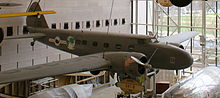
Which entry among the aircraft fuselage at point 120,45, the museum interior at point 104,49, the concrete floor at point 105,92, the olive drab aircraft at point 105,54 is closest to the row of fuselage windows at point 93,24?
the museum interior at point 104,49

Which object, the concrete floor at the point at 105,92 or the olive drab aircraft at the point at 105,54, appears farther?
the concrete floor at the point at 105,92

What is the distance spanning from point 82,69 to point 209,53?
939cm

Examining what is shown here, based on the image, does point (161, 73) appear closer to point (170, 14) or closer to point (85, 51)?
point (170, 14)

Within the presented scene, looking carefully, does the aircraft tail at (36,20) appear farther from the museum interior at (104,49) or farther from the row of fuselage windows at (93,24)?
the row of fuselage windows at (93,24)

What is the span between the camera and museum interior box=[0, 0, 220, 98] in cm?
674

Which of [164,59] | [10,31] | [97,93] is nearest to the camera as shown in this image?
[164,59]

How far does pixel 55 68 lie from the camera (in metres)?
6.16

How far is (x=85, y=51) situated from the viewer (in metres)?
8.82

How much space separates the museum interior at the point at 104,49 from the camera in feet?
22.1

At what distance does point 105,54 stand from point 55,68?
1768 mm

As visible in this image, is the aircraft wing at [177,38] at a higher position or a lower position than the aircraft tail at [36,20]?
lower

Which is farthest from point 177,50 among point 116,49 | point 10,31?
point 10,31

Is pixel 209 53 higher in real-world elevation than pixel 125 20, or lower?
lower

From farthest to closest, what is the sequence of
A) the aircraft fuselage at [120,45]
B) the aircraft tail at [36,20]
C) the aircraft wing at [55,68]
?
the aircraft tail at [36,20]
the aircraft fuselage at [120,45]
the aircraft wing at [55,68]
